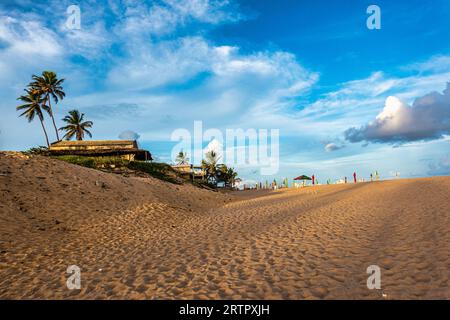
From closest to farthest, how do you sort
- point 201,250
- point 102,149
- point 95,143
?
point 201,250
point 102,149
point 95,143

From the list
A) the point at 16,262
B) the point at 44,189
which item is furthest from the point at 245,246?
the point at 44,189

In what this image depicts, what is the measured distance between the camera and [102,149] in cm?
3772

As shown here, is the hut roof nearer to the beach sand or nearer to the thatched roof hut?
the thatched roof hut

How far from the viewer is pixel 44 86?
47906mm

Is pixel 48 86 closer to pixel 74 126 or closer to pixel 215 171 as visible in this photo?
pixel 74 126

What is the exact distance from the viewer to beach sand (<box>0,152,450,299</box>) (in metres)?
5.30

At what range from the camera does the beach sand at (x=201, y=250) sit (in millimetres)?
5301

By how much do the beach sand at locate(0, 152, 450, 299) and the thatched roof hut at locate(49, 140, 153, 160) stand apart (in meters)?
22.2

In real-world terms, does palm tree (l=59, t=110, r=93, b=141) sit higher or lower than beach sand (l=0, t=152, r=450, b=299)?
higher

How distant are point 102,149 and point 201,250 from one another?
3400 cm

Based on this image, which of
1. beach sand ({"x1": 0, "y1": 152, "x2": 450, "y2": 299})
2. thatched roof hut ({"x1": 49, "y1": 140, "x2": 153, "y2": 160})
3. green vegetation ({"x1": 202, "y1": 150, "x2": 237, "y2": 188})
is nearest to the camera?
beach sand ({"x1": 0, "y1": 152, "x2": 450, "y2": 299})

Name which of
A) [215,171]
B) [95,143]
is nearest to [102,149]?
[95,143]

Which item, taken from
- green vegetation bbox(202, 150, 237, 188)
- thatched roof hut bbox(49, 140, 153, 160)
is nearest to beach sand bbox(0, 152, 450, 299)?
thatched roof hut bbox(49, 140, 153, 160)

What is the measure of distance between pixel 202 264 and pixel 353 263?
3644mm
